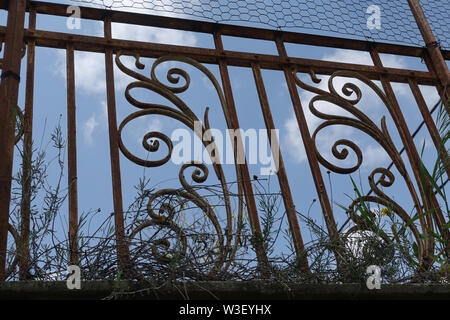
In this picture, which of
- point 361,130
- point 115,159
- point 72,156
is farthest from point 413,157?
point 72,156

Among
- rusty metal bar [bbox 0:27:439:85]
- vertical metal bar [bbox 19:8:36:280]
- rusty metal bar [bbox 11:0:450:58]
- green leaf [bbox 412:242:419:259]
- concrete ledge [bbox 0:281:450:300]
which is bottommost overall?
concrete ledge [bbox 0:281:450:300]

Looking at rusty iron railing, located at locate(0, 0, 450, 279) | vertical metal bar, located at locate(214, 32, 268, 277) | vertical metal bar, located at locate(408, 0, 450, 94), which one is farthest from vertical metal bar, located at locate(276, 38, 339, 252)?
vertical metal bar, located at locate(408, 0, 450, 94)

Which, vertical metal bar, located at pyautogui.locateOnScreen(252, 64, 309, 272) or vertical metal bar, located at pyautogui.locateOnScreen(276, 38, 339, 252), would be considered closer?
vertical metal bar, located at pyautogui.locateOnScreen(252, 64, 309, 272)

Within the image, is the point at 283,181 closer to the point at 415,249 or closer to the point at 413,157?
the point at 415,249

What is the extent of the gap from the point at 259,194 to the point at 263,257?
0.18 m

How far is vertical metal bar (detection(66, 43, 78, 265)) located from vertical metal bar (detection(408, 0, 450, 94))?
1525mm

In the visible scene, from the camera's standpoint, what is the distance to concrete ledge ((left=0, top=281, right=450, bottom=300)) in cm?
163

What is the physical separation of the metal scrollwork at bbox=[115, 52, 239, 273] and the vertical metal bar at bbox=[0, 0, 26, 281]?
35 centimetres

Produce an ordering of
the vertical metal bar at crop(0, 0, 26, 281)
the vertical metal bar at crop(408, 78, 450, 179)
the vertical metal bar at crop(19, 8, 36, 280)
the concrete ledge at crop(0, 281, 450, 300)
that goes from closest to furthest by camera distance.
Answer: the concrete ledge at crop(0, 281, 450, 300), the vertical metal bar at crop(19, 8, 36, 280), the vertical metal bar at crop(0, 0, 26, 281), the vertical metal bar at crop(408, 78, 450, 179)

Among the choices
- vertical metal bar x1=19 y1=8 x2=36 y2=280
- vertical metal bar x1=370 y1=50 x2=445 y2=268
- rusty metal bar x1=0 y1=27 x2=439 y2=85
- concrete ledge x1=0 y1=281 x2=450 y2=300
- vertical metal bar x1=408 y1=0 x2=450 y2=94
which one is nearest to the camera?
concrete ledge x1=0 y1=281 x2=450 y2=300

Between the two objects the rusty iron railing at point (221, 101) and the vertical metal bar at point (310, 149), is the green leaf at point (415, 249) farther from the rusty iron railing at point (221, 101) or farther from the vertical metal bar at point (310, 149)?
the vertical metal bar at point (310, 149)

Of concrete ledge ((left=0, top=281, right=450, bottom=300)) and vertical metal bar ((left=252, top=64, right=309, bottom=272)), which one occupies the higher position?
vertical metal bar ((left=252, top=64, right=309, bottom=272))

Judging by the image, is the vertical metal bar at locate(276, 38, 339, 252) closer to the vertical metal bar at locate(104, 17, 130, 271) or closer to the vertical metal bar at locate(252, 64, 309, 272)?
the vertical metal bar at locate(252, 64, 309, 272)

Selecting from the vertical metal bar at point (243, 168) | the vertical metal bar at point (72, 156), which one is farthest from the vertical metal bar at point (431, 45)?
the vertical metal bar at point (72, 156)
